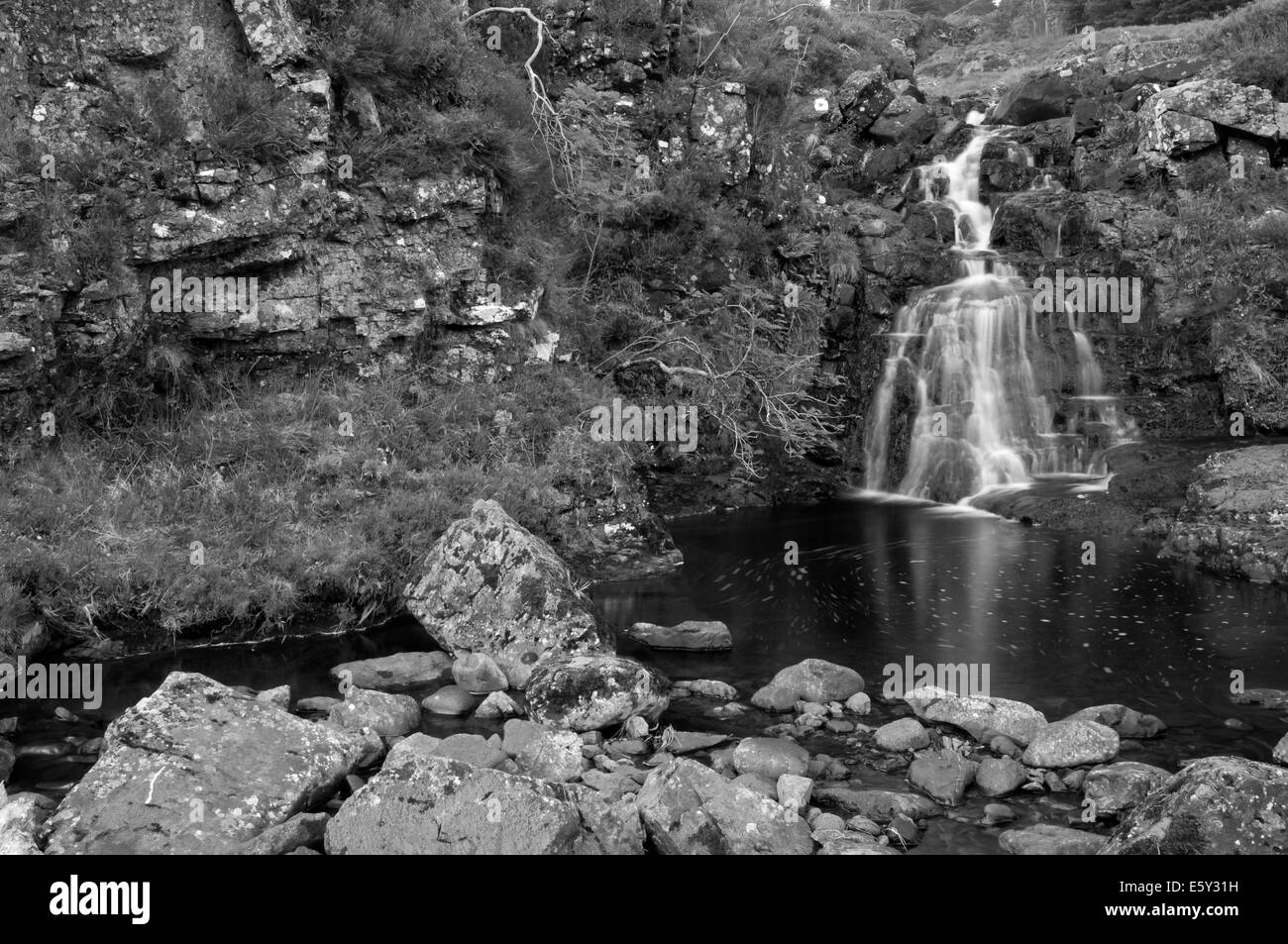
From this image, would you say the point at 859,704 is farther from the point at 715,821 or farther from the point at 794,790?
the point at 715,821

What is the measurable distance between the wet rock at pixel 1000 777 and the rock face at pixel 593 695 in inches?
109

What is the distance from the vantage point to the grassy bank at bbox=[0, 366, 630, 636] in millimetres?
10664

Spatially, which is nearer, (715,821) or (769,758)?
(715,821)

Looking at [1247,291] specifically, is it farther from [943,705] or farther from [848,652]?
[943,705]

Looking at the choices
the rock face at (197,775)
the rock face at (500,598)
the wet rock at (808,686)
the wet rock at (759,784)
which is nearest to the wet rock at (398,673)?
the rock face at (500,598)

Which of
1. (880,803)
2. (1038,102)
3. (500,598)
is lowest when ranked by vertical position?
(880,803)

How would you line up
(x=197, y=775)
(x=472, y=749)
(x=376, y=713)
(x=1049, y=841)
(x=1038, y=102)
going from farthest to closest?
1. (x=1038, y=102)
2. (x=376, y=713)
3. (x=472, y=749)
4. (x=197, y=775)
5. (x=1049, y=841)

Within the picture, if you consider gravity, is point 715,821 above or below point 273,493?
below

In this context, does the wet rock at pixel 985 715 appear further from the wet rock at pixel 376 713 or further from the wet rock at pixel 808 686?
the wet rock at pixel 376 713

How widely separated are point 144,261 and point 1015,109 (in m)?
22.8

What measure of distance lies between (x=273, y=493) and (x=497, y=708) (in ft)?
17.8

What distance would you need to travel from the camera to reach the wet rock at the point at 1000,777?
22.6 feet

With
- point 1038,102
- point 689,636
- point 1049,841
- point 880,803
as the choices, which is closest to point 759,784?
point 880,803

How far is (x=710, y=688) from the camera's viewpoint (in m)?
9.14
